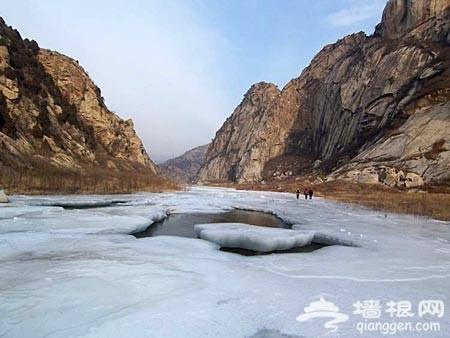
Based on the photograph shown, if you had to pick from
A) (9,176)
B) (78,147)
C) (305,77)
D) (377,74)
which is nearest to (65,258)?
(9,176)

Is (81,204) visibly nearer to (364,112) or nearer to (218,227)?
(218,227)

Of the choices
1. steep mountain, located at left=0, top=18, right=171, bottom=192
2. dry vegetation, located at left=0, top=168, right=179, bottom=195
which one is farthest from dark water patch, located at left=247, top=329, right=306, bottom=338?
steep mountain, located at left=0, top=18, right=171, bottom=192

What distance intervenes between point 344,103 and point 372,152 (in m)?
28.6

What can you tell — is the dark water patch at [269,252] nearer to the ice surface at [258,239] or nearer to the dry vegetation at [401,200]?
the ice surface at [258,239]

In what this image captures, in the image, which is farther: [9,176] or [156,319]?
[9,176]

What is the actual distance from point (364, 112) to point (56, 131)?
62.6m

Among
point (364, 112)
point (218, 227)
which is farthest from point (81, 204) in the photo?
point (364, 112)

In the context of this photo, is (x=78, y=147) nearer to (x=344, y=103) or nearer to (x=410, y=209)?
(x=410, y=209)

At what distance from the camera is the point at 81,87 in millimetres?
68375

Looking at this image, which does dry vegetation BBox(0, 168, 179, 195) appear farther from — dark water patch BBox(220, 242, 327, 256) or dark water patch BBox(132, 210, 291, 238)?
dark water patch BBox(220, 242, 327, 256)

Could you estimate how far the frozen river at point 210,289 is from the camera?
5.07m

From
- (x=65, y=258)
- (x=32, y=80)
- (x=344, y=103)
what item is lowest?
(x=65, y=258)

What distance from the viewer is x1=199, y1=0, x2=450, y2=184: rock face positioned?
5453cm

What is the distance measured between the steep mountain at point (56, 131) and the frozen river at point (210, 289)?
27.2 meters
